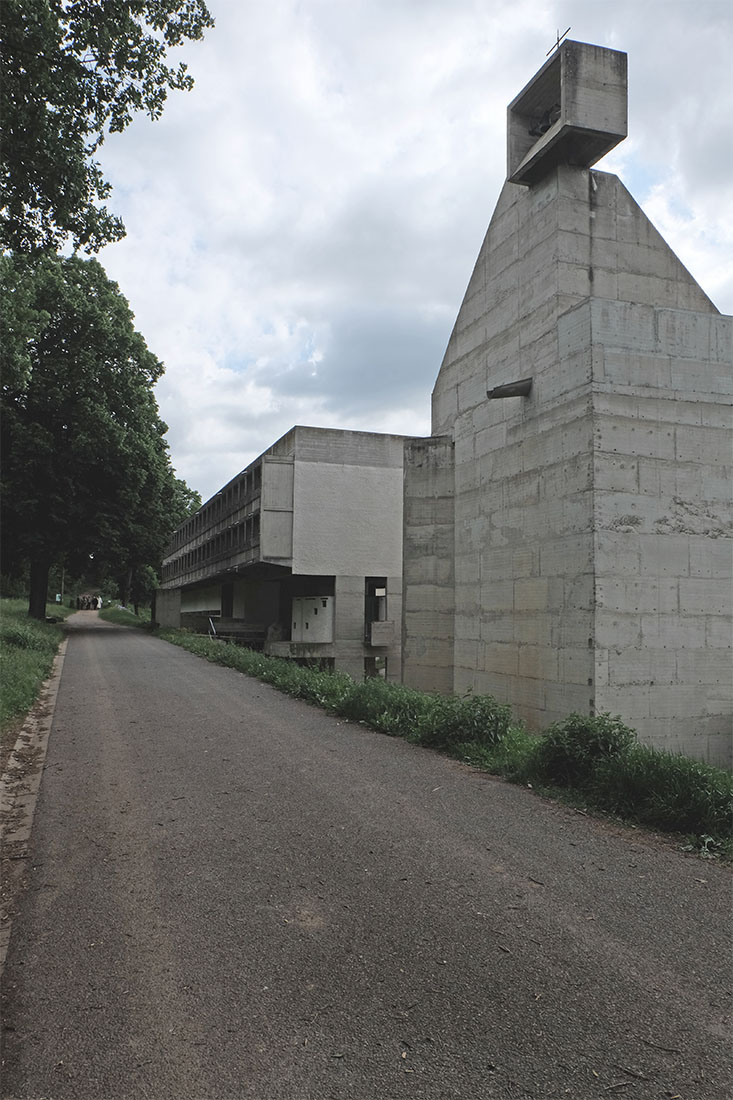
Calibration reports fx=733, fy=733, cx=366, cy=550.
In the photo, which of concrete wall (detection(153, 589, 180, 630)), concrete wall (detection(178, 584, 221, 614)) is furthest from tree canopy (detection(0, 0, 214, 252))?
concrete wall (detection(178, 584, 221, 614))

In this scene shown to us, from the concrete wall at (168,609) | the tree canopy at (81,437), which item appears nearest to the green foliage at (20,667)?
the tree canopy at (81,437)

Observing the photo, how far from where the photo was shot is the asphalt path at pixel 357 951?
2.81 meters

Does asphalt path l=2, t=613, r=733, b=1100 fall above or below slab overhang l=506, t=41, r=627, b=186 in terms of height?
below

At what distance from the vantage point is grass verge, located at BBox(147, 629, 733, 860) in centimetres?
579

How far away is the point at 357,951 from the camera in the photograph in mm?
3709

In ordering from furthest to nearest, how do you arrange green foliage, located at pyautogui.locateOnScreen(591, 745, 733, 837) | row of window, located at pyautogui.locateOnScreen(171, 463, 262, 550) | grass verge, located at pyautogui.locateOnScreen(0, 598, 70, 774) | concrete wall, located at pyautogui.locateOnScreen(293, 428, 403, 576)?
1. row of window, located at pyautogui.locateOnScreen(171, 463, 262, 550)
2. concrete wall, located at pyautogui.locateOnScreen(293, 428, 403, 576)
3. grass verge, located at pyautogui.locateOnScreen(0, 598, 70, 774)
4. green foliage, located at pyautogui.locateOnScreen(591, 745, 733, 837)

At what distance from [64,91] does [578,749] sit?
9.19 meters

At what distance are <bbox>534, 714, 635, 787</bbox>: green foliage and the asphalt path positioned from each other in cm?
52

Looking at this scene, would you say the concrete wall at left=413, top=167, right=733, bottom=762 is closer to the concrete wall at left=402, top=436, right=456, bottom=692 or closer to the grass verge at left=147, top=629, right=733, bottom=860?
the grass verge at left=147, top=629, right=733, bottom=860

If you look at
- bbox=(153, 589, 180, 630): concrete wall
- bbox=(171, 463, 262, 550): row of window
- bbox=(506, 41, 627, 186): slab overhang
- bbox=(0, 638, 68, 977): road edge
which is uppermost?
bbox=(506, 41, 627, 186): slab overhang

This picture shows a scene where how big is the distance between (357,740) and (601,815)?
3894 millimetres

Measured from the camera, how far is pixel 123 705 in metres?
12.6

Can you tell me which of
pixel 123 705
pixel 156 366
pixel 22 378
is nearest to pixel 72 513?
pixel 156 366

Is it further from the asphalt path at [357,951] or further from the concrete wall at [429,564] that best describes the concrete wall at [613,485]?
the asphalt path at [357,951]
